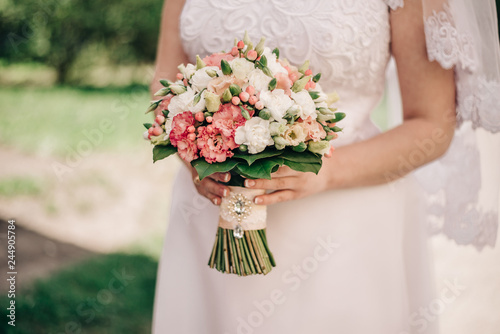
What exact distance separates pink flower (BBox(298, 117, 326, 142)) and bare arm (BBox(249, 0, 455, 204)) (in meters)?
0.26

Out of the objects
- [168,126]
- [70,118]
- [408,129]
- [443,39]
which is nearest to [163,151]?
[168,126]

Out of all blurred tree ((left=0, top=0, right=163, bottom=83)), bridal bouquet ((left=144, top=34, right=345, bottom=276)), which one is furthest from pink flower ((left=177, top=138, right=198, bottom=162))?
blurred tree ((left=0, top=0, right=163, bottom=83))

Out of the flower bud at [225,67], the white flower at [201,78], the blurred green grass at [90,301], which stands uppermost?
the flower bud at [225,67]

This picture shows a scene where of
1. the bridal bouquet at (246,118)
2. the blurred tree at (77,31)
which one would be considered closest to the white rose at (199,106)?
the bridal bouquet at (246,118)

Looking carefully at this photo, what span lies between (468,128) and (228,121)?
1.02 metres

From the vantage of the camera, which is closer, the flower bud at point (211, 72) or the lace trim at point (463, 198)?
the flower bud at point (211, 72)

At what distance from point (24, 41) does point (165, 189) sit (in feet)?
26.6

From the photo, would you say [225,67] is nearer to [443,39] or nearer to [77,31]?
[443,39]

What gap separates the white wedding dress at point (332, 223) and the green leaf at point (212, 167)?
1.78 feet

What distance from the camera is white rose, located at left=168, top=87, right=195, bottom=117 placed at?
1670mm

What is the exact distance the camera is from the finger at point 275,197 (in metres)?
1.81

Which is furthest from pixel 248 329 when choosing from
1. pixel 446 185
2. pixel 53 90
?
pixel 53 90

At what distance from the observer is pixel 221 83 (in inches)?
64.7

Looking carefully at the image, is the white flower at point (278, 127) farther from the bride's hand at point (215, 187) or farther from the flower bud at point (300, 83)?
the bride's hand at point (215, 187)
